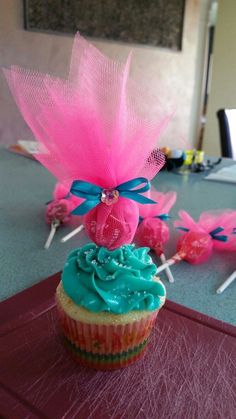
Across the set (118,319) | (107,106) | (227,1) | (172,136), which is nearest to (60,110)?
(107,106)

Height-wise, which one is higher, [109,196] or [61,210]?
[109,196]

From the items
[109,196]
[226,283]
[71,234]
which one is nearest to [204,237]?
[226,283]

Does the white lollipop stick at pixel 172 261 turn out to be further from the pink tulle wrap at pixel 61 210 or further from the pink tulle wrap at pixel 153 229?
the pink tulle wrap at pixel 61 210

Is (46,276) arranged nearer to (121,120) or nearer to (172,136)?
(121,120)

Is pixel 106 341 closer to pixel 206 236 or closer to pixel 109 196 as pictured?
pixel 109 196

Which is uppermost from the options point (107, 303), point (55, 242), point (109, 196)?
point (109, 196)

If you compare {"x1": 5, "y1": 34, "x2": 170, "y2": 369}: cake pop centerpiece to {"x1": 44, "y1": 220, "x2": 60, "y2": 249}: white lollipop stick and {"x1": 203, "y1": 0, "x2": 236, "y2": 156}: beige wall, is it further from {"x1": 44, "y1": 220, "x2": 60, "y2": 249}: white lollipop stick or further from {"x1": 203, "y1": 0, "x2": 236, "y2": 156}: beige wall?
{"x1": 203, "y1": 0, "x2": 236, "y2": 156}: beige wall
